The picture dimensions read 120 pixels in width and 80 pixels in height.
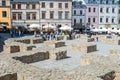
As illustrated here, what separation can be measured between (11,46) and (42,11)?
39.1 metres

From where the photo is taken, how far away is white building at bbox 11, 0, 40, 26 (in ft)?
220

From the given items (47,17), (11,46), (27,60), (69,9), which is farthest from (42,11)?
(27,60)

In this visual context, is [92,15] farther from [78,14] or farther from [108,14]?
[108,14]

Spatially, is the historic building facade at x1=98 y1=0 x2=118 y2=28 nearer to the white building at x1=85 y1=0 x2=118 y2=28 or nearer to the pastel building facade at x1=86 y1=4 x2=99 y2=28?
the white building at x1=85 y1=0 x2=118 y2=28

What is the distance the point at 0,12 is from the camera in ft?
217

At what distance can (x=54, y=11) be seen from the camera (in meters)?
68.4

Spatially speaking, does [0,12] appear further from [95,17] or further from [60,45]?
[60,45]

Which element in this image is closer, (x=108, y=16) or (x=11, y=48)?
(x=11, y=48)

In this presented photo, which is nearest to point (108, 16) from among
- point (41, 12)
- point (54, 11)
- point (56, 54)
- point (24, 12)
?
point (54, 11)

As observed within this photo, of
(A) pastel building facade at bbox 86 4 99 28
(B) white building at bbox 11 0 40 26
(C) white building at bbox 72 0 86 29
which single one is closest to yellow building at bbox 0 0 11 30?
(B) white building at bbox 11 0 40 26

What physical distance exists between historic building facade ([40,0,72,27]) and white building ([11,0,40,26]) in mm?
1179

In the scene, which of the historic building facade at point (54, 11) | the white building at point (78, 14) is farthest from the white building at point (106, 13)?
the historic building facade at point (54, 11)

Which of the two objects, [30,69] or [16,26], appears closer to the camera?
[30,69]

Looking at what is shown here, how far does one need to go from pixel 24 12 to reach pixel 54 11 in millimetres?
6829
